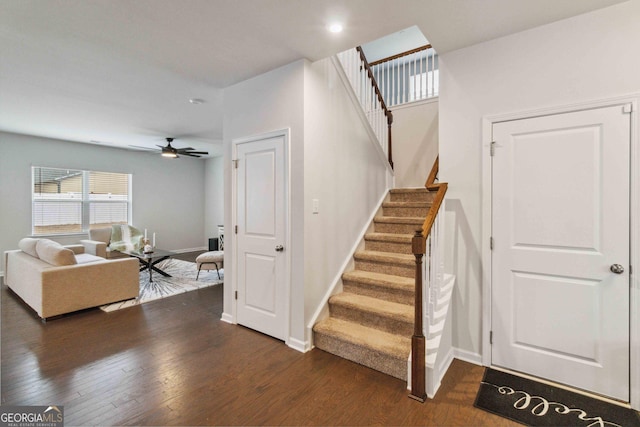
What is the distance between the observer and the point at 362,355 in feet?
8.14

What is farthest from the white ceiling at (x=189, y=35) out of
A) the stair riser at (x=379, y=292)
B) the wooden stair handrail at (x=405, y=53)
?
the stair riser at (x=379, y=292)

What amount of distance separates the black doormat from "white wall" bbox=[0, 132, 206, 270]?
7737mm

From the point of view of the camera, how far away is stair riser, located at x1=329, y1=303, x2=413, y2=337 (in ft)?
8.29

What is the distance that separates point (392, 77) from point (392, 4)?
10.5 ft

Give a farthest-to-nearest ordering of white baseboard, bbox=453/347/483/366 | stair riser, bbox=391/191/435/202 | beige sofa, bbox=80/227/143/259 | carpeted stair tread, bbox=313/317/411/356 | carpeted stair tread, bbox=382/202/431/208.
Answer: beige sofa, bbox=80/227/143/259 → stair riser, bbox=391/191/435/202 → carpeted stair tread, bbox=382/202/431/208 → white baseboard, bbox=453/347/483/366 → carpeted stair tread, bbox=313/317/411/356

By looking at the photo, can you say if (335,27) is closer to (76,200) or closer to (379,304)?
(379,304)

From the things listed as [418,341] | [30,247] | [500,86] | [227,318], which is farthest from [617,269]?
[30,247]

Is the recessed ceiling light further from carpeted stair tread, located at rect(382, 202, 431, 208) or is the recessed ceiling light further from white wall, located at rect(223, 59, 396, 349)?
carpeted stair tread, located at rect(382, 202, 431, 208)

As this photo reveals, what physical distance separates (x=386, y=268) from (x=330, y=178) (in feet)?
3.73

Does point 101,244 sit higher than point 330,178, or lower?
lower

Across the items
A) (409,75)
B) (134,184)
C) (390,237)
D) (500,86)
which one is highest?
(409,75)

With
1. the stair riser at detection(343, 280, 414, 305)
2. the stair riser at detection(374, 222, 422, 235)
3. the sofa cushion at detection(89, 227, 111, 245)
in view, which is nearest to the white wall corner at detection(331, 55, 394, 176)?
the stair riser at detection(374, 222, 422, 235)

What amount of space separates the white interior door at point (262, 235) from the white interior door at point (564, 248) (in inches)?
74.8

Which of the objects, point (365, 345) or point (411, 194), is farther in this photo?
point (411, 194)
